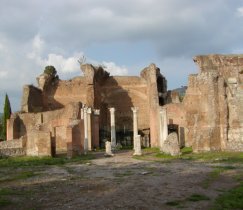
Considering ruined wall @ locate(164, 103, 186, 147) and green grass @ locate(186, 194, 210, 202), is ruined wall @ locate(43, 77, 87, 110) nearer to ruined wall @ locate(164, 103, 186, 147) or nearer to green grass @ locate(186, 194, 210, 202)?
ruined wall @ locate(164, 103, 186, 147)

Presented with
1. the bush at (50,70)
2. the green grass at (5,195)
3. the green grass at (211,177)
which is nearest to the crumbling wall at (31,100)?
the bush at (50,70)

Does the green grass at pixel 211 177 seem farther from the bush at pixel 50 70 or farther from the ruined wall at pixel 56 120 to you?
the bush at pixel 50 70

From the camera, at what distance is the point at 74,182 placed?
46.1 ft

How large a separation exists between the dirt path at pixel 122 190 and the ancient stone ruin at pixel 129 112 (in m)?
10.5

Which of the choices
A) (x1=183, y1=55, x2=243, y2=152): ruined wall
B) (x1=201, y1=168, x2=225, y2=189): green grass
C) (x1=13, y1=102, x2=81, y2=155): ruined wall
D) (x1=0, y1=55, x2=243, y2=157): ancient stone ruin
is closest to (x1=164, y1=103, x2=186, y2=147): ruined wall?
(x1=0, y1=55, x2=243, y2=157): ancient stone ruin

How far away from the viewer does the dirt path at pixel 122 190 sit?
32.1 ft

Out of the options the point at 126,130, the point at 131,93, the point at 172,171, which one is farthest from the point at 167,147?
the point at 131,93

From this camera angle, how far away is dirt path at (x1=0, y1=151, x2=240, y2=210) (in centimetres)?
980

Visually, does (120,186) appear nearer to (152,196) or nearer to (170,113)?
(152,196)

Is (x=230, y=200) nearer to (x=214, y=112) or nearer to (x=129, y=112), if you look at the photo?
(x=214, y=112)

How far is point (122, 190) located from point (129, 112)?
36.8m

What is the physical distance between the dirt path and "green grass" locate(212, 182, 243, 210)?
0.23 m

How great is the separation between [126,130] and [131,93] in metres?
5.28

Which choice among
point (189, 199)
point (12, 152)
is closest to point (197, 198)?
point (189, 199)
